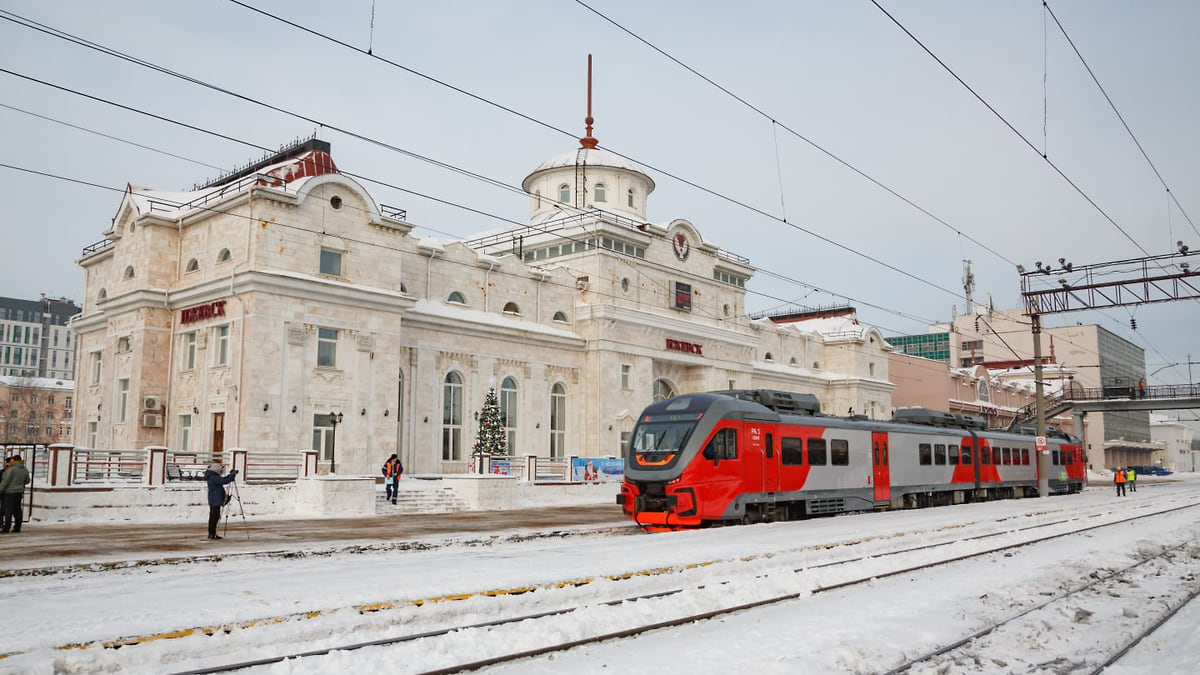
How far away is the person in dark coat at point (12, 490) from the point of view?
58.3 ft

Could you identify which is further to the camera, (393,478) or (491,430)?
(491,430)

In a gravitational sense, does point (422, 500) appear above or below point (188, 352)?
below

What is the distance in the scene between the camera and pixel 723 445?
65.7 ft

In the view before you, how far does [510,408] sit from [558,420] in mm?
3042

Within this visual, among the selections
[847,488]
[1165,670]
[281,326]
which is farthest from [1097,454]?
[1165,670]

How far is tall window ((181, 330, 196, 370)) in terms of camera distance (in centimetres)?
3163

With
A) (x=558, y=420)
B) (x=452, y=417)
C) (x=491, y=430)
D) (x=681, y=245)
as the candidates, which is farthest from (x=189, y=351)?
(x=681, y=245)

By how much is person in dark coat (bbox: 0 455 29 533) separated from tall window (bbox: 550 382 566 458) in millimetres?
24324

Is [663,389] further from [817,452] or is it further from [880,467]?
[817,452]

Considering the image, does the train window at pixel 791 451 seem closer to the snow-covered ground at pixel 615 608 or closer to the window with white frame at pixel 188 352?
the snow-covered ground at pixel 615 608

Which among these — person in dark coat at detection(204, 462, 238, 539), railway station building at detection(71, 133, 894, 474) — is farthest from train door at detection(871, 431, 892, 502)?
person in dark coat at detection(204, 462, 238, 539)

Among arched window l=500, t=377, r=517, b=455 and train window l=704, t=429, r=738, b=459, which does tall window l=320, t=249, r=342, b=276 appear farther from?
train window l=704, t=429, r=738, b=459

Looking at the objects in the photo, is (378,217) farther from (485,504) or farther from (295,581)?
(295,581)

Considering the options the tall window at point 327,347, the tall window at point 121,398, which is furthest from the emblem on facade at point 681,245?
the tall window at point 121,398
